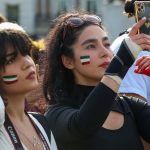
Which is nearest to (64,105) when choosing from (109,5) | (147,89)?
(147,89)

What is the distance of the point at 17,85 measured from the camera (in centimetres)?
279

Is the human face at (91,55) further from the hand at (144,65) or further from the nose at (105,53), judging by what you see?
the hand at (144,65)

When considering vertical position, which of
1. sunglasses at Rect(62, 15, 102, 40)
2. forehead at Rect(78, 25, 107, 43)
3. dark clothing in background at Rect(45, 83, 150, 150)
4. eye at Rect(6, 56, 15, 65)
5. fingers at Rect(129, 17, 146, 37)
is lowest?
dark clothing in background at Rect(45, 83, 150, 150)

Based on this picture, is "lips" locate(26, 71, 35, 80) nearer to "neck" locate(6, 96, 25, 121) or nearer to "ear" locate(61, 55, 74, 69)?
"neck" locate(6, 96, 25, 121)

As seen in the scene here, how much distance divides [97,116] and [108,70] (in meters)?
0.19

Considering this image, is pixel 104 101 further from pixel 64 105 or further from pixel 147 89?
pixel 147 89

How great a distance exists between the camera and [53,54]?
3.17 meters

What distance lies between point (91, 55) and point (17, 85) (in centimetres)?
38

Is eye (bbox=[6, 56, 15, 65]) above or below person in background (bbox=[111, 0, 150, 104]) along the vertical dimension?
above

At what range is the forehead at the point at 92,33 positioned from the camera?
3033 mm

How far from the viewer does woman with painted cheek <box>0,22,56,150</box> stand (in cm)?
278

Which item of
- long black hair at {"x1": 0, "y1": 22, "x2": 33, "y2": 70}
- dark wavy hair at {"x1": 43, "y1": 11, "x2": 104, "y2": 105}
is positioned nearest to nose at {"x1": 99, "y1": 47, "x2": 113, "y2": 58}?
dark wavy hair at {"x1": 43, "y1": 11, "x2": 104, "y2": 105}

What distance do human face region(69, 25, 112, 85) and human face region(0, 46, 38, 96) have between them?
0.99 ft

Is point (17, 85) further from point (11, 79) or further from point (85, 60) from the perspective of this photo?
point (85, 60)
